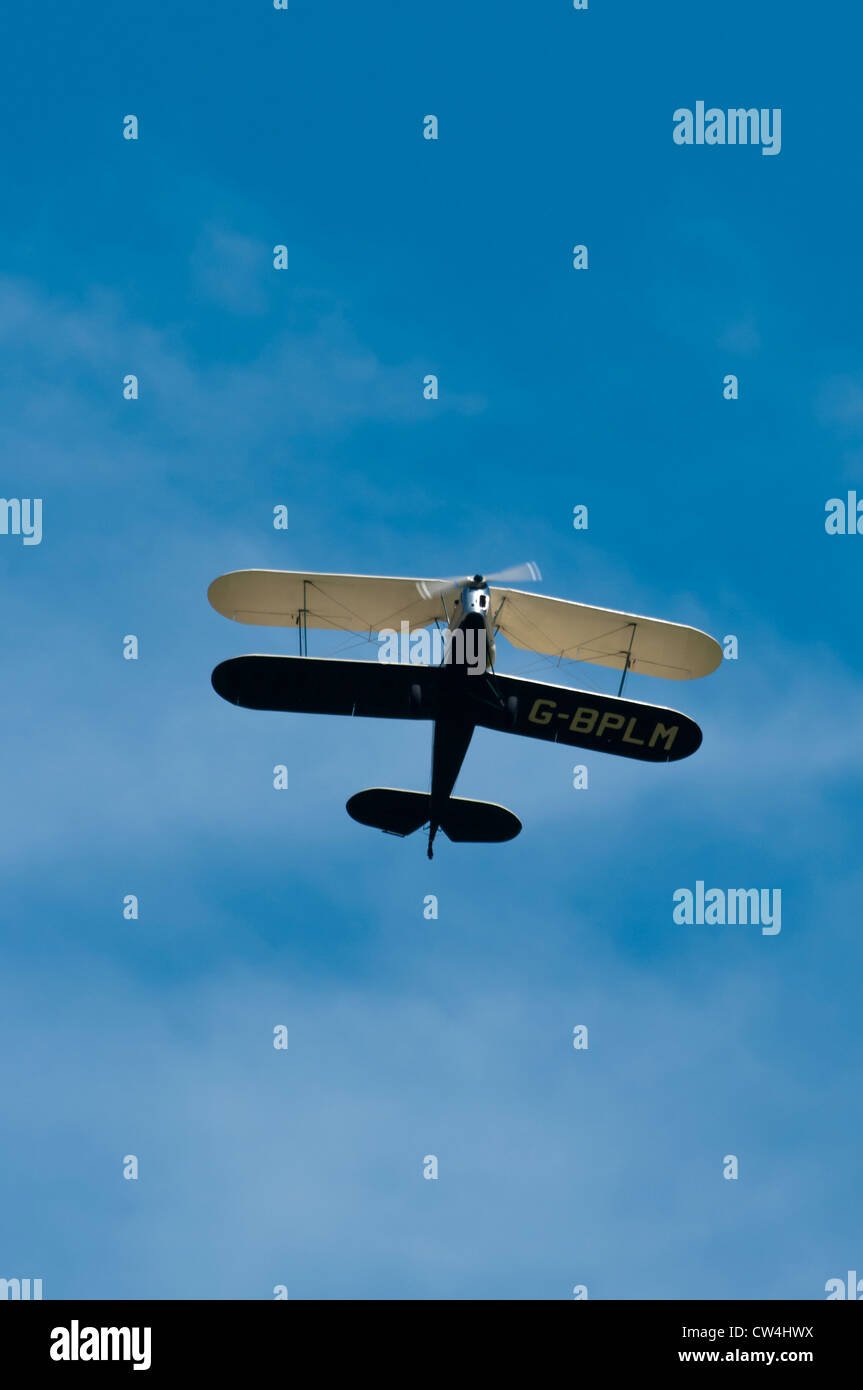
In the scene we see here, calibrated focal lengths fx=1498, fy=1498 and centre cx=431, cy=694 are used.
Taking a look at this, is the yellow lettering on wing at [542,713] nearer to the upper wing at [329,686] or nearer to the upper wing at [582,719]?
the upper wing at [582,719]

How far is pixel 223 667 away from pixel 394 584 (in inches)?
148

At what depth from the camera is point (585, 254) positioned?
2805 cm

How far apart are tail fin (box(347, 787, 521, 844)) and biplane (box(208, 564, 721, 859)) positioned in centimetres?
2

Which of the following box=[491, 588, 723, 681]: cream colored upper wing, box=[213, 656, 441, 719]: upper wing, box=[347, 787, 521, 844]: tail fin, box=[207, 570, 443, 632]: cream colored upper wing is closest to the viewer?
box=[213, 656, 441, 719]: upper wing

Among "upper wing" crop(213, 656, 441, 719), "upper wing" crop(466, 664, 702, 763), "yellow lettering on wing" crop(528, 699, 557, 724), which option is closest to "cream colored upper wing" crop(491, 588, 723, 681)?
"upper wing" crop(466, 664, 702, 763)

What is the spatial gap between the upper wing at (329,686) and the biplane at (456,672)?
0.02 metres

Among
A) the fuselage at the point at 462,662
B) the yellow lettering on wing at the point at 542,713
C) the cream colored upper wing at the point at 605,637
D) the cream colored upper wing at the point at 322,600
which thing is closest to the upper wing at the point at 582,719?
the yellow lettering on wing at the point at 542,713

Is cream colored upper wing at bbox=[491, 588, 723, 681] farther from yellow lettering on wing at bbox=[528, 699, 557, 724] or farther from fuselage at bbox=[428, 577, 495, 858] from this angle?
yellow lettering on wing at bbox=[528, 699, 557, 724]

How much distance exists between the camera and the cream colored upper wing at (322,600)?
26906mm

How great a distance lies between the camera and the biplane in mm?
24422

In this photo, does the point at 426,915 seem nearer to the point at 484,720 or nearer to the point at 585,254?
the point at 484,720

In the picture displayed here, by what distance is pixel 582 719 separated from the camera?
25234mm
